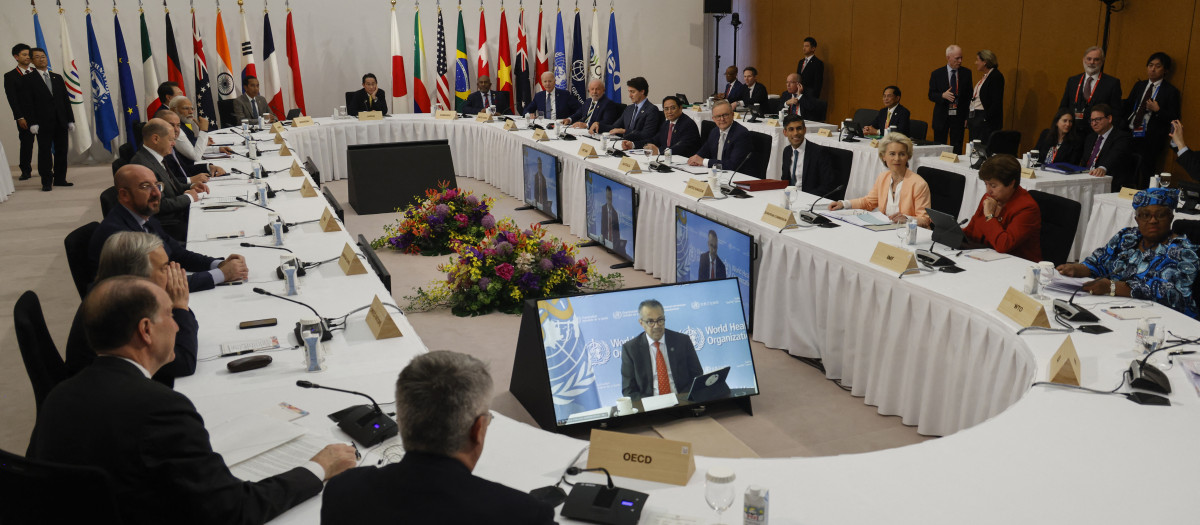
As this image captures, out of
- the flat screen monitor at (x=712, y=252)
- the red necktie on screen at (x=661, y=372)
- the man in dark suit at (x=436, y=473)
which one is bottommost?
the red necktie on screen at (x=661, y=372)

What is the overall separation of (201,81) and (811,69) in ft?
25.7

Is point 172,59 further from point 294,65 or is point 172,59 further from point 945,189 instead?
point 945,189

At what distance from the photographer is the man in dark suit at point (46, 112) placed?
9.26m

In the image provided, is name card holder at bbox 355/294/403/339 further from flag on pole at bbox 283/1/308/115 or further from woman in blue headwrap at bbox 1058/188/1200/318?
flag on pole at bbox 283/1/308/115

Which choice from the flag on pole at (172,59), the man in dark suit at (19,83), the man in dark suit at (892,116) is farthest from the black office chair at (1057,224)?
the flag on pole at (172,59)

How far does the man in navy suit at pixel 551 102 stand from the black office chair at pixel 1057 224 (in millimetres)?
6323

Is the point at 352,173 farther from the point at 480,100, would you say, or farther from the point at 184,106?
the point at 480,100

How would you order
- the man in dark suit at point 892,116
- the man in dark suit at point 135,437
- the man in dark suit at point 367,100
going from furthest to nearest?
the man in dark suit at point 367,100 < the man in dark suit at point 892,116 < the man in dark suit at point 135,437

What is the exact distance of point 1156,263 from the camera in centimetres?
332

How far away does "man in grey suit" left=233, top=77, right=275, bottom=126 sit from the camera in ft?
31.1

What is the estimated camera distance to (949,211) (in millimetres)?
5020

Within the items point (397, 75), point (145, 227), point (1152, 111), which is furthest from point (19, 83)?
point (1152, 111)

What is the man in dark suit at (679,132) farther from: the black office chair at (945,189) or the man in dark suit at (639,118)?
the black office chair at (945,189)

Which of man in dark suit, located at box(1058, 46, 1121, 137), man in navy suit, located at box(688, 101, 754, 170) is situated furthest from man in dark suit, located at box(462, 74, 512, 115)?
man in dark suit, located at box(1058, 46, 1121, 137)
